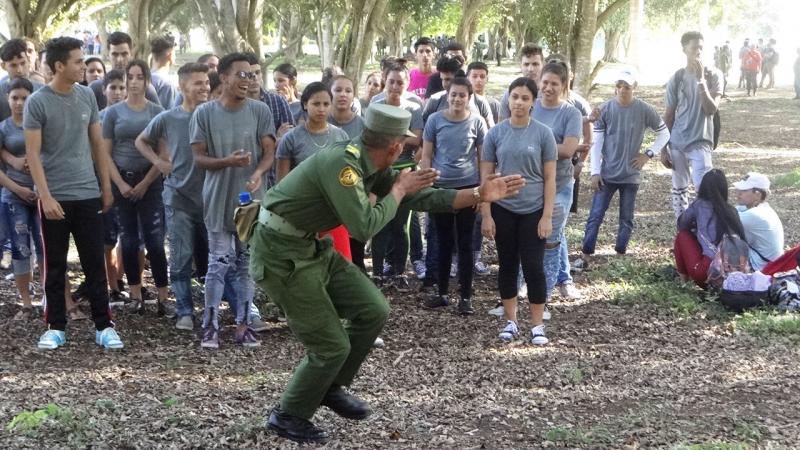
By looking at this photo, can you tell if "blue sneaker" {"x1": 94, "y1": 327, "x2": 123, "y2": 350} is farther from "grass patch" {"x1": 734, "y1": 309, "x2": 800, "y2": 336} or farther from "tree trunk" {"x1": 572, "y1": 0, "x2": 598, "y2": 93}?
"tree trunk" {"x1": 572, "y1": 0, "x2": 598, "y2": 93}

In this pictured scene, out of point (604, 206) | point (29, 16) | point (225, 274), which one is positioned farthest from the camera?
point (29, 16)

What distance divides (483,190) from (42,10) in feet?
36.4

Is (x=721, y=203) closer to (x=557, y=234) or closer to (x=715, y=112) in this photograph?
(x=557, y=234)

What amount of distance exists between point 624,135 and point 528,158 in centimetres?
272

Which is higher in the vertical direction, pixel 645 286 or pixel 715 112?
pixel 715 112

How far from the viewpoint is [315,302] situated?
4.97 m

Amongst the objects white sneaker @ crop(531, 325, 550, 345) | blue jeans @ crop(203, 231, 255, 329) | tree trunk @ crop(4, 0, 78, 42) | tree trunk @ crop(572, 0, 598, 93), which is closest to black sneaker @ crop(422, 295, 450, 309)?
white sneaker @ crop(531, 325, 550, 345)

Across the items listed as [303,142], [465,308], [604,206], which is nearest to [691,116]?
[604,206]

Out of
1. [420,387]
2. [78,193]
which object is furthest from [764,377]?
[78,193]

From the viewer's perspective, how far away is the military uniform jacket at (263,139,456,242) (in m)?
4.66

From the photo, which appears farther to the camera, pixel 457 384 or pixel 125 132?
pixel 125 132

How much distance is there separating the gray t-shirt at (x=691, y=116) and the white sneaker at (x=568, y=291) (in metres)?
2.31

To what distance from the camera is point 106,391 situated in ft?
19.7

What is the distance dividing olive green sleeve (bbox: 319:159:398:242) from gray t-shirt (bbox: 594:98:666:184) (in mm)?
5164
